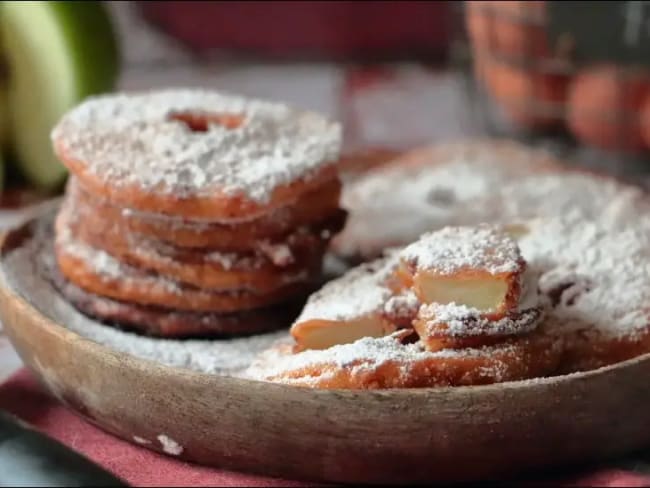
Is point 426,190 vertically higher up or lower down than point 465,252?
lower down

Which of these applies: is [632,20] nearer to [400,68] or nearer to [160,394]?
[400,68]

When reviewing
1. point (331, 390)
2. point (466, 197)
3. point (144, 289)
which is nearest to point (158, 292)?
point (144, 289)

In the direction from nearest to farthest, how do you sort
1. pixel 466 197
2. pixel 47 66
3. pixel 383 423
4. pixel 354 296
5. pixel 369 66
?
pixel 383 423, pixel 354 296, pixel 466 197, pixel 47 66, pixel 369 66

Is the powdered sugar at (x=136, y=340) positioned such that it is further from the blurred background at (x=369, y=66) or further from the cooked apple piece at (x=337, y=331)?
the blurred background at (x=369, y=66)

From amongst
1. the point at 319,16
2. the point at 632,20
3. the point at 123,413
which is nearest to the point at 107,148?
the point at 123,413

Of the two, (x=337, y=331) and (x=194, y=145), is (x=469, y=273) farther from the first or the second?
(x=194, y=145)
